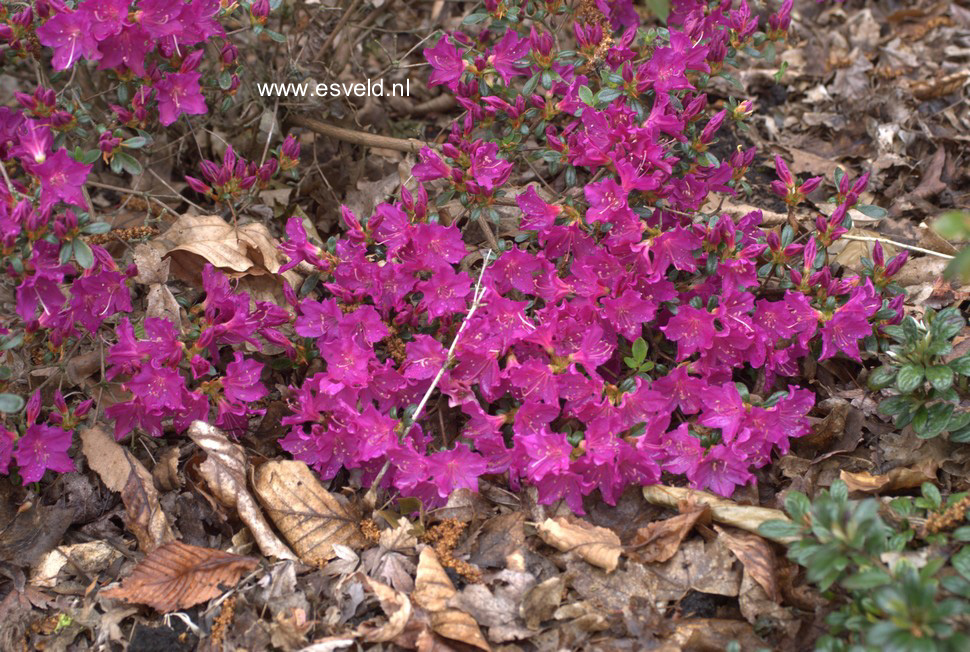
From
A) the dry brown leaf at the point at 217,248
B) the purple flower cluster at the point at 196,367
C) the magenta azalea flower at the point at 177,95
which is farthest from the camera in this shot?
the dry brown leaf at the point at 217,248

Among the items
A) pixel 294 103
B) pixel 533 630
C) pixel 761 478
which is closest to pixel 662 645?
pixel 533 630

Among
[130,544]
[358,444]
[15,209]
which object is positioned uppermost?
[15,209]

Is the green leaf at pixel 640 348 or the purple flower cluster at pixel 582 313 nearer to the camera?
the purple flower cluster at pixel 582 313

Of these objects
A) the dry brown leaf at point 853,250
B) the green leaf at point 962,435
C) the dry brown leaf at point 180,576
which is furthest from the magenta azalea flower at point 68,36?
the green leaf at point 962,435

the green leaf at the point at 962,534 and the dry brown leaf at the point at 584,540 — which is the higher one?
the green leaf at the point at 962,534

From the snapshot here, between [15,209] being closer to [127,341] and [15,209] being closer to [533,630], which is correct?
[127,341]

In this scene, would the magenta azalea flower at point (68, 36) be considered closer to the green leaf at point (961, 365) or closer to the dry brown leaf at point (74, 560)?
the dry brown leaf at point (74, 560)

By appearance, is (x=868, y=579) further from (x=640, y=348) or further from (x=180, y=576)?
(x=180, y=576)
